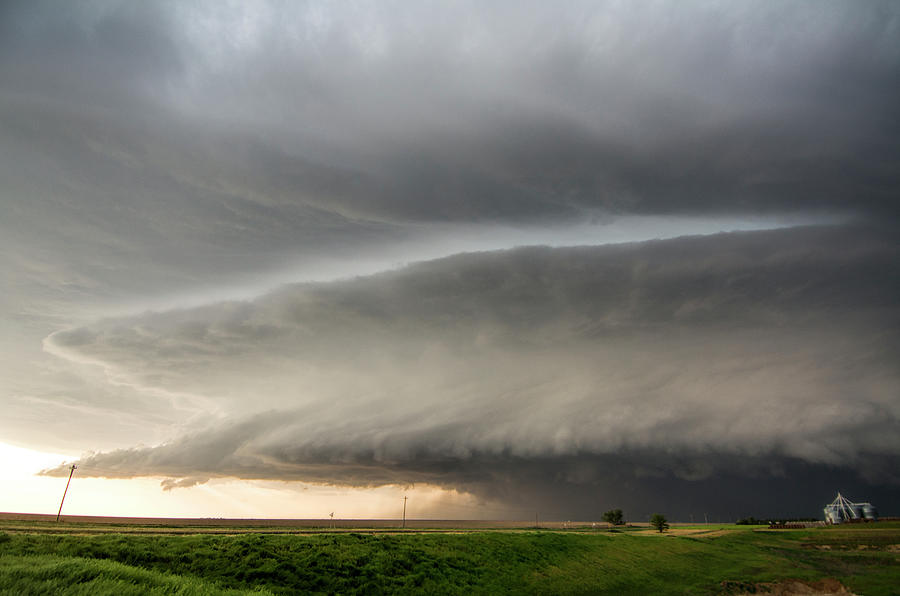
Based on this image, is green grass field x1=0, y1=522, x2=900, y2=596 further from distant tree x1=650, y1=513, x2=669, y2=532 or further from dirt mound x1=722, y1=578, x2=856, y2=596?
distant tree x1=650, y1=513, x2=669, y2=532

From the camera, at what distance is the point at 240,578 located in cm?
3122

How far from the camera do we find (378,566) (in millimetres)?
37781

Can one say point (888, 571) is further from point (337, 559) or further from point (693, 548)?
point (337, 559)

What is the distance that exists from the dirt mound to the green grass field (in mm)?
454

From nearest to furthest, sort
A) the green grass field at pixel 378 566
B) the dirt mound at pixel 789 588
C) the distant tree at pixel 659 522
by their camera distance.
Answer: the green grass field at pixel 378 566 → the dirt mound at pixel 789 588 → the distant tree at pixel 659 522

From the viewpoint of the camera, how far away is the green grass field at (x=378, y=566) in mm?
20516

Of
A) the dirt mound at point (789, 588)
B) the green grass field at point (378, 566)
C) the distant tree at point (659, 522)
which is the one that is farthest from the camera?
the distant tree at point (659, 522)

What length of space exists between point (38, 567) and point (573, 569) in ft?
162

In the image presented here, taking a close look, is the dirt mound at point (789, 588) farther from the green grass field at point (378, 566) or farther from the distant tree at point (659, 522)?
the distant tree at point (659, 522)

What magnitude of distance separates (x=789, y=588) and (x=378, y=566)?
48.1m

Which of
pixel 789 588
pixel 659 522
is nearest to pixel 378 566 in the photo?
pixel 789 588

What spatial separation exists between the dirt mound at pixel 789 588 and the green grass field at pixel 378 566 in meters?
0.45

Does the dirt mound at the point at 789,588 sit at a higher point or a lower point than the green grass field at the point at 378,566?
→ lower

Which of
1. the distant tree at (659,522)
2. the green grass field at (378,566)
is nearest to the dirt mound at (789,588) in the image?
the green grass field at (378,566)
